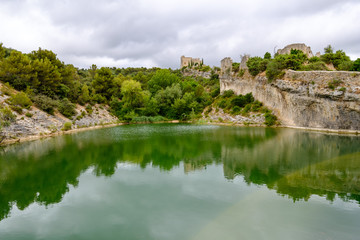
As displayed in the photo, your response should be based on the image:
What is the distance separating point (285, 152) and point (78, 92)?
39102mm

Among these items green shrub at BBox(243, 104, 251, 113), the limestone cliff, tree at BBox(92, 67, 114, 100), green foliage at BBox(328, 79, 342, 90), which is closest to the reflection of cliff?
green foliage at BBox(328, 79, 342, 90)

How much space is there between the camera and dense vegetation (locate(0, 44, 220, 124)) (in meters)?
32.1

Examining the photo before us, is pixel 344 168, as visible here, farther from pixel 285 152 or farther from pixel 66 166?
pixel 66 166

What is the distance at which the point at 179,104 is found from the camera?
1950 inches

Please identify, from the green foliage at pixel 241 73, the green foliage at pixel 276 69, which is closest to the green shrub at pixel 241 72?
the green foliage at pixel 241 73

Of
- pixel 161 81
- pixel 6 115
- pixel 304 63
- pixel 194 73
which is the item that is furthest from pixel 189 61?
pixel 6 115

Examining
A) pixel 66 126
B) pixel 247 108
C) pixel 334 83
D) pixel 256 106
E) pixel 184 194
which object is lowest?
pixel 184 194

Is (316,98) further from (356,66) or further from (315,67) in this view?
(315,67)

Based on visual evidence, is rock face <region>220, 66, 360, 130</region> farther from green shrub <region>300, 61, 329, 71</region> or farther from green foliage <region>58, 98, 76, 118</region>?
green foliage <region>58, 98, 76, 118</region>

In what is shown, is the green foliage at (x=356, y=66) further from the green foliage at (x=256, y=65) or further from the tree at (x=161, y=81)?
the tree at (x=161, y=81)

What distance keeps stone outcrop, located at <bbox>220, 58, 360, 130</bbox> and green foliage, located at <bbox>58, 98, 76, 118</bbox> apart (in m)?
34.4

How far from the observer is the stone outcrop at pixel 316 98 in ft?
83.8

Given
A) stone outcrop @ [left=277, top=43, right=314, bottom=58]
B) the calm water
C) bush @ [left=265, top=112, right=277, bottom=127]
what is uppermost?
stone outcrop @ [left=277, top=43, right=314, bottom=58]

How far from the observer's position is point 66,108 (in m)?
35.7
